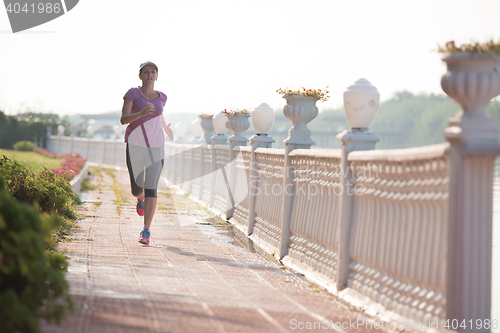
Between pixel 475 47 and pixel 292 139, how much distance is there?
11.8 ft

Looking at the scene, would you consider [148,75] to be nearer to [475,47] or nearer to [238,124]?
[238,124]

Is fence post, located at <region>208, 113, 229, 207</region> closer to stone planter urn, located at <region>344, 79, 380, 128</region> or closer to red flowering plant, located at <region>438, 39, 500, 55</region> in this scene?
stone planter urn, located at <region>344, 79, 380, 128</region>

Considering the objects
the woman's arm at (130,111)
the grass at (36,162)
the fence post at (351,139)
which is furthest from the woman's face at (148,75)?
the fence post at (351,139)

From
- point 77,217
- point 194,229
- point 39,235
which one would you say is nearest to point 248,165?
point 194,229

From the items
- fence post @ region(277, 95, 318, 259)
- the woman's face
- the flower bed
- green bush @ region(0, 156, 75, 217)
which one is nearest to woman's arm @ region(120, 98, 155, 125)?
the woman's face

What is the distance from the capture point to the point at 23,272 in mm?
2723

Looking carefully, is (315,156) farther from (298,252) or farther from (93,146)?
(93,146)

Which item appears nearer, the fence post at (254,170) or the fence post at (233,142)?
the fence post at (254,170)

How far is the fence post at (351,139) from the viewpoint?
16.7 ft

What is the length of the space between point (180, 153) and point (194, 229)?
7.66m

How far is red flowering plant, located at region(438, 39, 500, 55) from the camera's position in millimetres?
3455

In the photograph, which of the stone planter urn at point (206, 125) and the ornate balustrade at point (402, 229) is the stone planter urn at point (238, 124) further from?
the ornate balustrade at point (402, 229)

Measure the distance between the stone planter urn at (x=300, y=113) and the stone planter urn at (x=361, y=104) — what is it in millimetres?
1800

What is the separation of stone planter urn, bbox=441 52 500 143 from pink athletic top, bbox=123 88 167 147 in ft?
13.7
